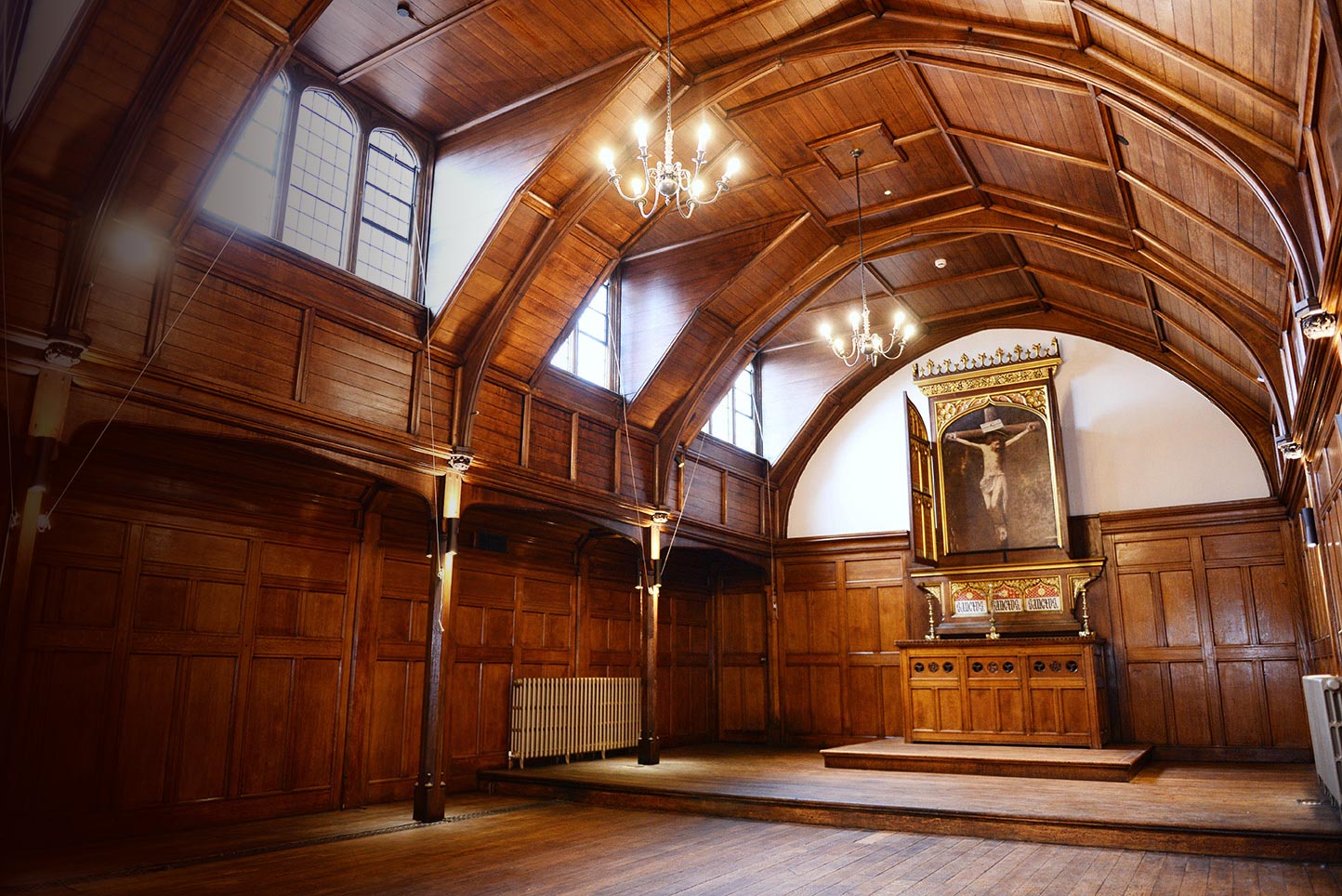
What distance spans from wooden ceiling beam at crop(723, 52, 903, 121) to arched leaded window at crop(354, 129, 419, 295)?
10.5ft

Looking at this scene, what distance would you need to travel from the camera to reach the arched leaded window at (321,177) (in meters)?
7.76

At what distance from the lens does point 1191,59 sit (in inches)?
207

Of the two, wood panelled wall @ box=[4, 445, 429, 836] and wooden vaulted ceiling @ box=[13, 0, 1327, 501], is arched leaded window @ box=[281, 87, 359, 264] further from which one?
wood panelled wall @ box=[4, 445, 429, 836]

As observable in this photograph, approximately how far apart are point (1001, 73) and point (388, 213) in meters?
5.55

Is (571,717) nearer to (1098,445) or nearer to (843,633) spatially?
(843,633)

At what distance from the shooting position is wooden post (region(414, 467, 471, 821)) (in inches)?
297

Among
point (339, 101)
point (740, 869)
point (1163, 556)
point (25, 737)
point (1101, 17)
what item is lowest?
point (740, 869)

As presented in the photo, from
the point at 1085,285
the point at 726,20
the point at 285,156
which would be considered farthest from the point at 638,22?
the point at 1085,285

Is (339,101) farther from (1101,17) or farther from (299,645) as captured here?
(1101,17)

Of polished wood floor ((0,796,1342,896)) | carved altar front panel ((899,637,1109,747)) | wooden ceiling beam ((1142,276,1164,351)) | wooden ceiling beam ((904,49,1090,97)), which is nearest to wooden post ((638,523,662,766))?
polished wood floor ((0,796,1342,896))

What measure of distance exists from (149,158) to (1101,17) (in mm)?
6242

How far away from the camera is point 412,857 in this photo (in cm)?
609

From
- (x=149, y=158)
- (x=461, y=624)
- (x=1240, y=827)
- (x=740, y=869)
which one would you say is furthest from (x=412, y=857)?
(x=1240, y=827)

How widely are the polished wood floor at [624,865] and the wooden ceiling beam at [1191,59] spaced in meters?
4.42
